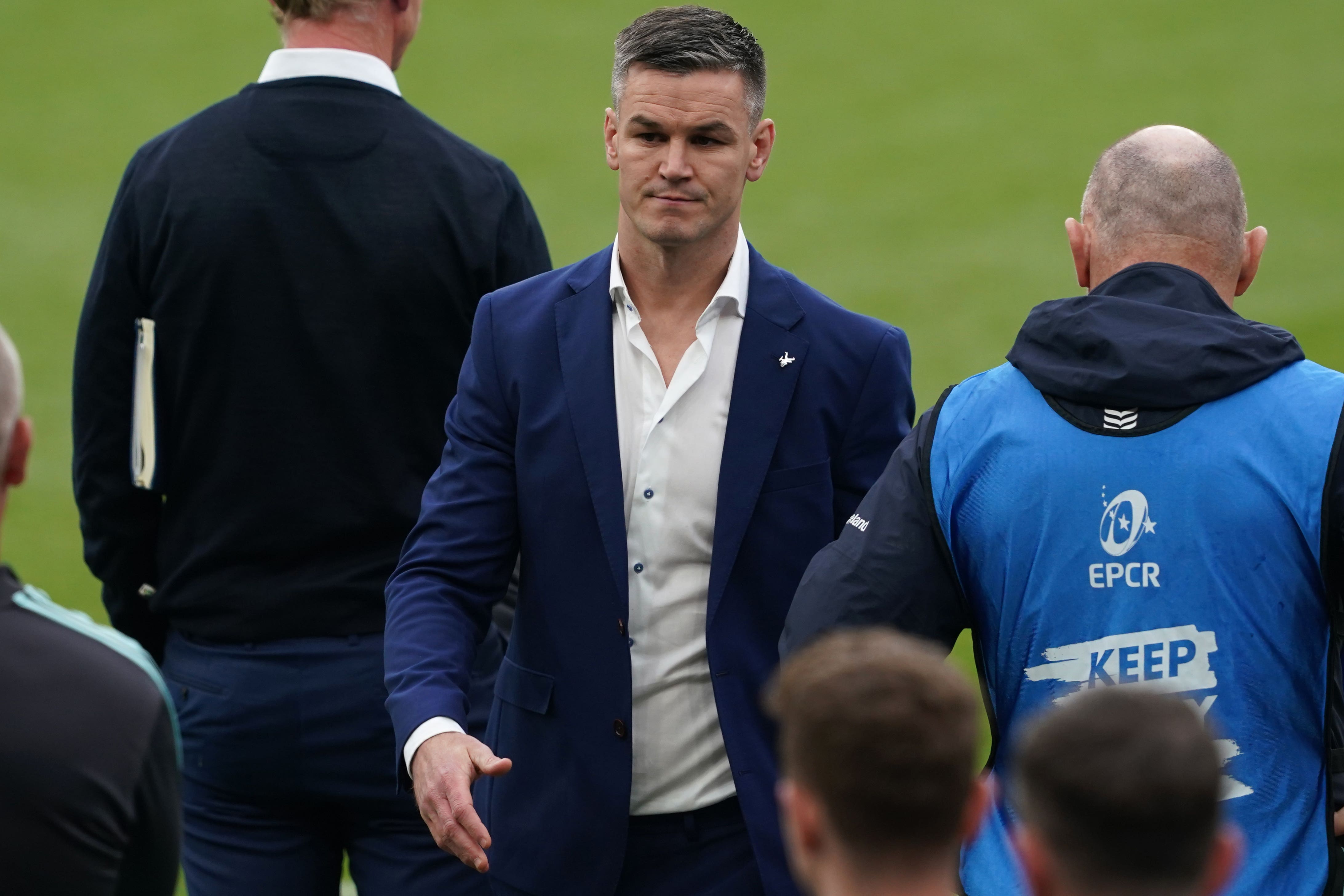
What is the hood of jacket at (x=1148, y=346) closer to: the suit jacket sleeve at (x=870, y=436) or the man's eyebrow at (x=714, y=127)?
the suit jacket sleeve at (x=870, y=436)

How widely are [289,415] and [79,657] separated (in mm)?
1303

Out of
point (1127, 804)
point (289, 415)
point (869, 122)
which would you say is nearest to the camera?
point (1127, 804)

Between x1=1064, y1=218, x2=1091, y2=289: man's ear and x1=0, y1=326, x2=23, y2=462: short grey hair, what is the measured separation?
1580 mm

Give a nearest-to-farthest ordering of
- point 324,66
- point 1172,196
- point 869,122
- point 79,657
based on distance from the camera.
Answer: point 79,657
point 1172,196
point 324,66
point 869,122

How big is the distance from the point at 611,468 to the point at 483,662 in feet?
2.31

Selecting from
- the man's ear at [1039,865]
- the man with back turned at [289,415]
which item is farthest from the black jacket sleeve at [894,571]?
the man with back turned at [289,415]

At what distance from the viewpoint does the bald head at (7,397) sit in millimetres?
1935

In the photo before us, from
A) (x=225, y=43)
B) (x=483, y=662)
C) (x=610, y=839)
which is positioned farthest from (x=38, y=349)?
(x=610, y=839)

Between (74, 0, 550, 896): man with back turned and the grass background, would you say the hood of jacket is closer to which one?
(74, 0, 550, 896): man with back turned

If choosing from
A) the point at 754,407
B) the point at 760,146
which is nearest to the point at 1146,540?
the point at 754,407

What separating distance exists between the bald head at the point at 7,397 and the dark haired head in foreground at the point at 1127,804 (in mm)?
1149

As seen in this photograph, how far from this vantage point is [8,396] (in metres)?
1.94

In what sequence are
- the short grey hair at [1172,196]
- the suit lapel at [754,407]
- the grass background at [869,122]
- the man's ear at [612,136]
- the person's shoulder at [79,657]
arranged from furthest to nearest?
the grass background at [869,122], the man's ear at [612,136], the suit lapel at [754,407], the short grey hair at [1172,196], the person's shoulder at [79,657]

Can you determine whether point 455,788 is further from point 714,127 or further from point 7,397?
point 714,127
